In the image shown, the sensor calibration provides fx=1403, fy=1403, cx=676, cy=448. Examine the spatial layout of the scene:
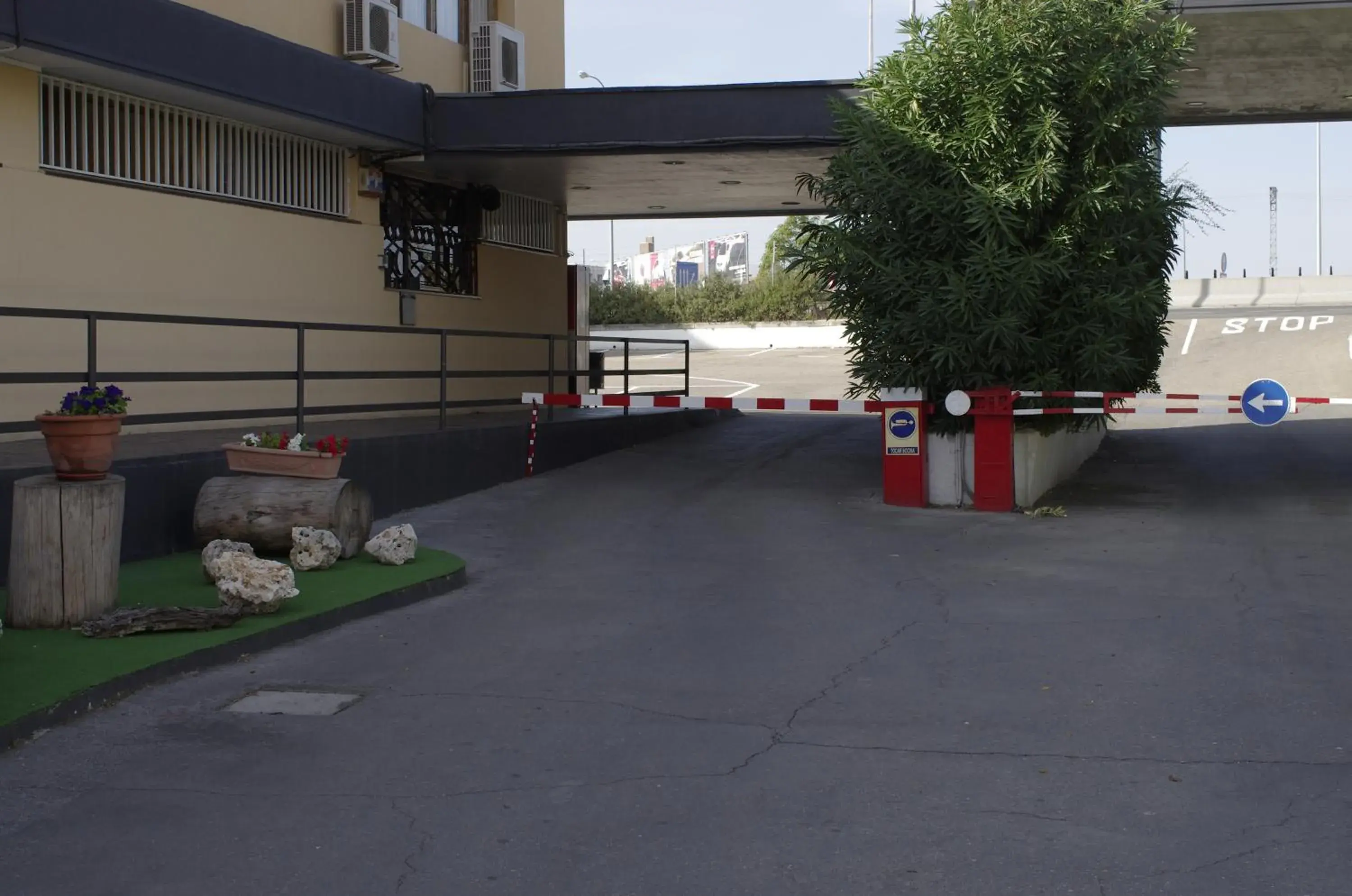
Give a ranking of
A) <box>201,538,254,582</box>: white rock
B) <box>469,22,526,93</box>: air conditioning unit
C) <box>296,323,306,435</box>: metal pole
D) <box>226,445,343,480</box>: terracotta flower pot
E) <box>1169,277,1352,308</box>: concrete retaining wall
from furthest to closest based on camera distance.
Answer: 1. <box>1169,277,1352,308</box>: concrete retaining wall
2. <box>469,22,526,93</box>: air conditioning unit
3. <box>296,323,306,435</box>: metal pole
4. <box>226,445,343,480</box>: terracotta flower pot
5. <box>201,538,254,582</box>: white rock

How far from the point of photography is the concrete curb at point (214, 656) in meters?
6.14

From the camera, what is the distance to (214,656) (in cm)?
745

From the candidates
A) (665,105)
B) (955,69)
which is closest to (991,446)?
(955,69)

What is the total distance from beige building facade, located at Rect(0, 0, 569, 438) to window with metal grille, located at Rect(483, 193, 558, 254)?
76 millimetres

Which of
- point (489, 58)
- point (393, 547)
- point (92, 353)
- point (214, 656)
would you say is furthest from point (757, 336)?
point (214, 656)

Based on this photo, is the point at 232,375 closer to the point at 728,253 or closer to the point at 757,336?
the point at 757,336

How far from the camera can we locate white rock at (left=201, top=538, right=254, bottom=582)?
906 centimetres

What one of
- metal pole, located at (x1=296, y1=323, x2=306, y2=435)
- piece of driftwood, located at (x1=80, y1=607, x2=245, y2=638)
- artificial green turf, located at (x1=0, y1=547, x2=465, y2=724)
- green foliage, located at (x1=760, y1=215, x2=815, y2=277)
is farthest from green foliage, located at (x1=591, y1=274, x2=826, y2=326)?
piece of driftwood, located at (x1=80, y1=607, x2=245, y2=638)

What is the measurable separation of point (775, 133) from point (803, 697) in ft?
32.6

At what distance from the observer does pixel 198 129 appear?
14.4 metres

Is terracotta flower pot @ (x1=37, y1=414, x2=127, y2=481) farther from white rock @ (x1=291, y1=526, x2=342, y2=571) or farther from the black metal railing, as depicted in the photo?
white rock @ (x1=291, y1=526, x2=342, y2=571)

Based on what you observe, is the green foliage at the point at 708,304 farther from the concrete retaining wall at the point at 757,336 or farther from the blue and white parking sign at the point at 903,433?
the blue and white parking sign at the point at 903,433

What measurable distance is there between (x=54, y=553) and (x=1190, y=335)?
118 ft

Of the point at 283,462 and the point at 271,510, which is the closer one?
the point at 271,510
